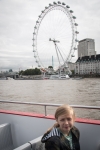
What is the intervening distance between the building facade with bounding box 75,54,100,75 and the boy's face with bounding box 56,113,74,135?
71198 millimetres

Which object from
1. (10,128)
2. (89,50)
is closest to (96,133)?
(10,128)

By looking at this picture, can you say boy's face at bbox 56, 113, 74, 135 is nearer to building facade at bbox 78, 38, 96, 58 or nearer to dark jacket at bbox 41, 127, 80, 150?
dark jacket at bbox 41, 127, 80, 150

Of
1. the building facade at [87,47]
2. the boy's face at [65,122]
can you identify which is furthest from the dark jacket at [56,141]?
the building facade at [87,47]

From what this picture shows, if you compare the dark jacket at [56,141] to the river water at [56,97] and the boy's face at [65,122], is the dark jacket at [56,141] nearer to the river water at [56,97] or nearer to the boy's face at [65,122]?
the boy's face at [65,122]

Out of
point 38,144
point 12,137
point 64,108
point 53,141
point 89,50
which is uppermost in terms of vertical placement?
point 89,50

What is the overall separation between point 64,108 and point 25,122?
937 mm

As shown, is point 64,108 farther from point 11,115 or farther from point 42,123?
point 11,115

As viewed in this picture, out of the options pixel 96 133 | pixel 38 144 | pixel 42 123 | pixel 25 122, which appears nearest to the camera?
pixel 38 144

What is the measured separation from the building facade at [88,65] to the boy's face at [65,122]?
7120 centimetres

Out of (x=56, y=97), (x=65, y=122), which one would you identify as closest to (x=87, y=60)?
(x=56, y=97)

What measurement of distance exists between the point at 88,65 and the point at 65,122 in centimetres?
7495

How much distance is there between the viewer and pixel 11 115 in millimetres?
2227

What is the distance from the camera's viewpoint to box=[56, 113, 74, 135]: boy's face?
1.30m

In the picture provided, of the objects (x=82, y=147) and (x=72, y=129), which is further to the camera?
(x=82, y=147)
